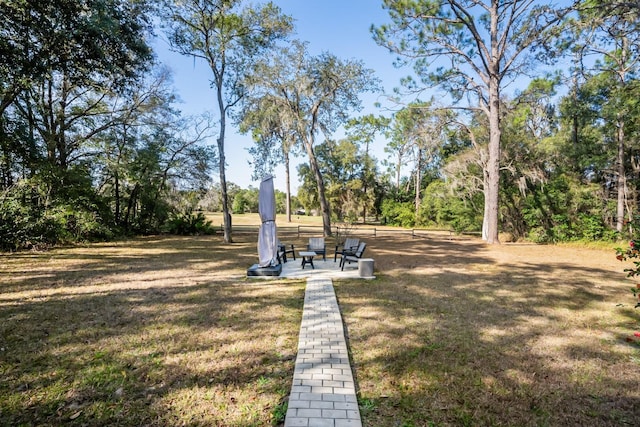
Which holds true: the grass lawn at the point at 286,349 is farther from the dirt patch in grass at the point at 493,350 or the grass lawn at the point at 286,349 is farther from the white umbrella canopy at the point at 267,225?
the white umbrella canopy at the point at 267,225

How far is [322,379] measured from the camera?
123 inches

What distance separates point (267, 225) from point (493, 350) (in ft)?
18.6

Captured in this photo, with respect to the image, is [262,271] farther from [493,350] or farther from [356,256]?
[493,350]

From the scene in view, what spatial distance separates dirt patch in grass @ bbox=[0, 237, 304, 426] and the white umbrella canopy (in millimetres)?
800

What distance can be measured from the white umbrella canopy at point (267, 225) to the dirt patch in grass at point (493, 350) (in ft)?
7.17

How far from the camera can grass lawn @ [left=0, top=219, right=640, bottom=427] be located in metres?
2.75

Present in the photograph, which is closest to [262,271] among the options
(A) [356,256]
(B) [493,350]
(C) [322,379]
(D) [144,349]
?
(A) [356,256]

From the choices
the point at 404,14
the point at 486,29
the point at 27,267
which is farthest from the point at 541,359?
the point at 486,29

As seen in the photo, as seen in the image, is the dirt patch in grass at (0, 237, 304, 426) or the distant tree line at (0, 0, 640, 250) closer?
the dirt patch in grass at (0, 237, 304, 426)

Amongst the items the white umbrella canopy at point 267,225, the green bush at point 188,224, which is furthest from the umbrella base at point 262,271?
the green bush at point 188,224

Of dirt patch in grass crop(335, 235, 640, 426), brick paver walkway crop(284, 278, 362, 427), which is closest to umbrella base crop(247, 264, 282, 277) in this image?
dirt patch in grass crop(335, 235, 640, 426)

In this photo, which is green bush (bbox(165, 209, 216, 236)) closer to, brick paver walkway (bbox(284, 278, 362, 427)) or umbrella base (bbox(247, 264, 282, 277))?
umbrella base (bbox(247, 264, 282, 277))

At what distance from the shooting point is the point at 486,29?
14172mm

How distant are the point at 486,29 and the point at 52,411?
18.5 meters
